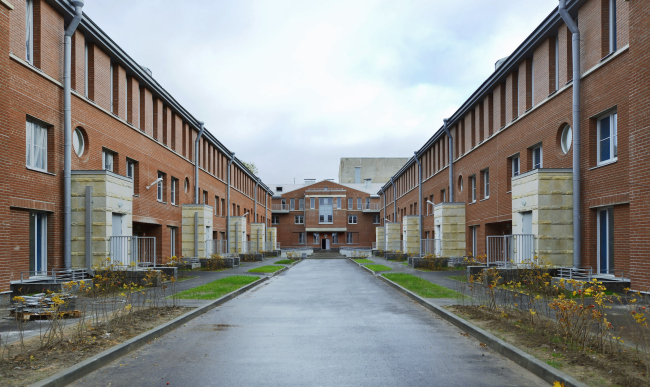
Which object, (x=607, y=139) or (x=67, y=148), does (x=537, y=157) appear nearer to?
(x=607, y=139)

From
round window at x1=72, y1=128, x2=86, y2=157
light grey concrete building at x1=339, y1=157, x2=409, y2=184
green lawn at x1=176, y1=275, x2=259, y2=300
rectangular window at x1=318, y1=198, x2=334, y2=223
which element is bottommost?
green lawn at x1=176, y1=275, x2=259, y2=300

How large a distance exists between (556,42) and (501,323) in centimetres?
1217

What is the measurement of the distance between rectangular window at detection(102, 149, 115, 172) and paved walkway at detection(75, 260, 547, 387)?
420 inches

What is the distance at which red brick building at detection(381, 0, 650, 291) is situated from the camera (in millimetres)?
11781

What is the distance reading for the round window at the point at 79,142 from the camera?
57.5 feet

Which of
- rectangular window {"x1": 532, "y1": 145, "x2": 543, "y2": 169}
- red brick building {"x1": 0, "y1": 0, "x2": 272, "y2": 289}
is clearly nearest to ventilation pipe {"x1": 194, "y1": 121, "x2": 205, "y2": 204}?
red brick building {"x1": 0, "y1": 0, "x2": 272, "y2": 289}

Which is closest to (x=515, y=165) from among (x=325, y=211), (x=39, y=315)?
(x=39, y=315)

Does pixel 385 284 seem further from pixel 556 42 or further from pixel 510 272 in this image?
pixel 556 42

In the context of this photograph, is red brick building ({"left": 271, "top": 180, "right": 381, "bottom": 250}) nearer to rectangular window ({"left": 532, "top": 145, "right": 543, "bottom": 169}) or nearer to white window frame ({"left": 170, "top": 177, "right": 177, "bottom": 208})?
white window frame ({"left": 170, "top": 177, "right": 177, "bottom": 208})

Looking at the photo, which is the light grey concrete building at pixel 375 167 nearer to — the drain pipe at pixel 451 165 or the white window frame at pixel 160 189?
the drain pipe at pixel 451 165

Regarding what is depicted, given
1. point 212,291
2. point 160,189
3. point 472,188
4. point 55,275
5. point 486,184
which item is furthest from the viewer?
point 472,188

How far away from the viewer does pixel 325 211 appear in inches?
2960

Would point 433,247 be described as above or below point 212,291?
above

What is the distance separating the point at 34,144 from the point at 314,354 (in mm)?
11768
